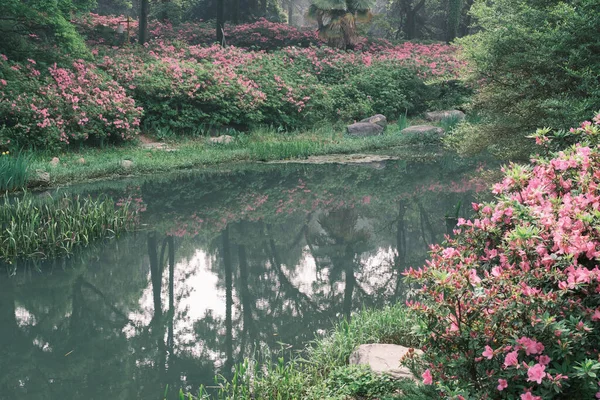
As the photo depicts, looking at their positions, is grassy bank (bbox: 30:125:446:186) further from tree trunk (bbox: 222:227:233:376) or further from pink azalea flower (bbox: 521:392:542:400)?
pink azalea flower (bbox: 521:392:542:400)

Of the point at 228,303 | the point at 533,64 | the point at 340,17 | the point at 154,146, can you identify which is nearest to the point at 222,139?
the point at 154,146

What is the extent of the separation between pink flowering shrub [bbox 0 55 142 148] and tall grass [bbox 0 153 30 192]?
178 cm

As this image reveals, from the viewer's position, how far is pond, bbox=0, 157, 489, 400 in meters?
4.98

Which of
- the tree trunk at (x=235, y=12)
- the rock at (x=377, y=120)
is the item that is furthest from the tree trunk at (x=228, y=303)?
the tree trunk at (x=235, y=12)

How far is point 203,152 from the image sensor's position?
596 inches

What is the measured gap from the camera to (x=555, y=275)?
2619 millimetres

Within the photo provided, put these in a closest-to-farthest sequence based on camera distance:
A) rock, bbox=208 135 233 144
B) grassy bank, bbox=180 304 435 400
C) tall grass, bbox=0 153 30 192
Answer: grassy bank, bbox=180 304 435 400 < tall grass, bbox=0 153 30 192 < rock, bbox=208 135 233 144

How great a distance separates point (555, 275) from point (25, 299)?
18.6 ft

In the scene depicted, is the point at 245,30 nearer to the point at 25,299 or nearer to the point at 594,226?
the point at 25,299

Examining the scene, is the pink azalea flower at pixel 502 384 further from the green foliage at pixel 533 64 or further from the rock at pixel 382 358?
the green foliage at pixel 533 64

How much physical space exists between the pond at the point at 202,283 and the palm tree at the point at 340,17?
1490 cm

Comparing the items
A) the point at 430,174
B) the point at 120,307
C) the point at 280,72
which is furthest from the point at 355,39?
the point at 120,307

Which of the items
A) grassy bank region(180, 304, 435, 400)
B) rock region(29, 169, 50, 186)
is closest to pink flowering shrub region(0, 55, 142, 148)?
rock region(29, 169, 50, 186)

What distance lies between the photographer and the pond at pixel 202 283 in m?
4.98
